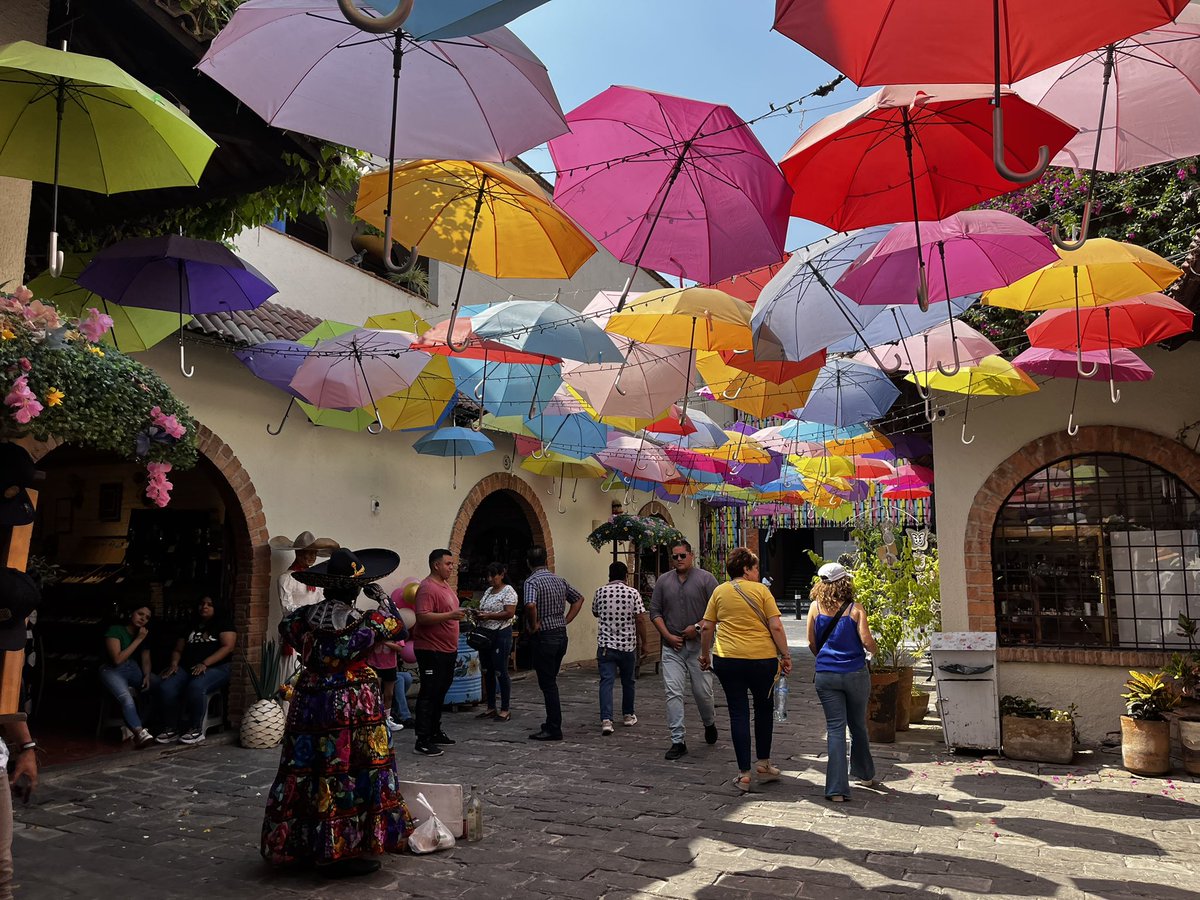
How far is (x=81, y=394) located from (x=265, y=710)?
5.23 m

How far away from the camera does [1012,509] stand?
8.09 meters

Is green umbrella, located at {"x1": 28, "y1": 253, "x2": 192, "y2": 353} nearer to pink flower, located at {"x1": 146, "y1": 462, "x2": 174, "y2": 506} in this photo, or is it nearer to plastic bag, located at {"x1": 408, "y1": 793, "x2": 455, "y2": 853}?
pink flower, located at {"x1": 146, "y1": 462, "x2": 174, "y2": 506}

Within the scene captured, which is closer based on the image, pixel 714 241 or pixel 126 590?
pixel 714 241

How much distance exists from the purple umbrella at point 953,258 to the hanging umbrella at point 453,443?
542 cm

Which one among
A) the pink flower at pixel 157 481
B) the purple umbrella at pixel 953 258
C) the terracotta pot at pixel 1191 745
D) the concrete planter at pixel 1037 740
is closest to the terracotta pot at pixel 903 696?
the concrete planter at pixel 1037 740

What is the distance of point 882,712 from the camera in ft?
25.8

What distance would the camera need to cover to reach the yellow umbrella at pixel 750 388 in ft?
24.0

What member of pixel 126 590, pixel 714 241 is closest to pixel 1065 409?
pixel 714 241

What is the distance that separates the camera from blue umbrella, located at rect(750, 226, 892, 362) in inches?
205

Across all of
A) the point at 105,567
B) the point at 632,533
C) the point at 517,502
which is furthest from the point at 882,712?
the point at 105,567

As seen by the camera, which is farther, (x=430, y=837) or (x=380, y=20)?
(x=430, y=837)

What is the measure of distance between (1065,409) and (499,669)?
631cm

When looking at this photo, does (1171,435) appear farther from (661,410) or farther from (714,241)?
(714,241)

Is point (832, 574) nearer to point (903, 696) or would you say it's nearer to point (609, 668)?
point (609, 668)
